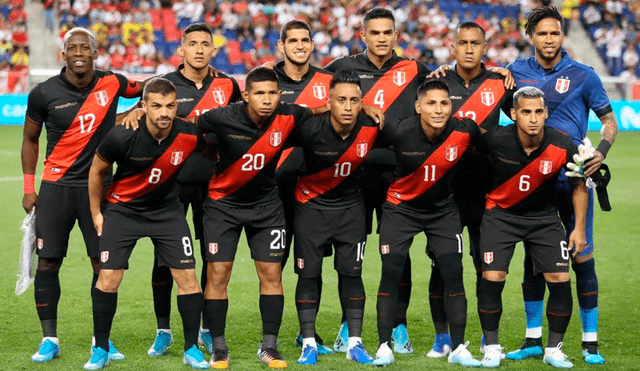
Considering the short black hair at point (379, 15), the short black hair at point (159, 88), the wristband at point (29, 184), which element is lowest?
the wristband at point (29, 184)

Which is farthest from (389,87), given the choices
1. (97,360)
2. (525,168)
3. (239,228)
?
(97,360)

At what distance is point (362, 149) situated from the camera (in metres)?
6.24

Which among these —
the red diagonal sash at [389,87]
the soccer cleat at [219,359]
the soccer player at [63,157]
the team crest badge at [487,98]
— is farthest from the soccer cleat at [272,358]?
the team crest badge at [487,98]

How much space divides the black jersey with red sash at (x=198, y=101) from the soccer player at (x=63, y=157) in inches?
22.9

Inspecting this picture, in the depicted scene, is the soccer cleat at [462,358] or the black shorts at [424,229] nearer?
the soccer cleat at [462,358]

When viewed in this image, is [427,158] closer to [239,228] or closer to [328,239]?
[328,239]

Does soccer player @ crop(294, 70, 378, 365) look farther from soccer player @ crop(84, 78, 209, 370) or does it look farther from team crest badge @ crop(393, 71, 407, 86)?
soccer player @ crop(84, 78, 209, 370)

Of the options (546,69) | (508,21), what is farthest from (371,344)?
(508,21)

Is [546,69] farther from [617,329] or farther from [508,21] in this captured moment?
[508,21]

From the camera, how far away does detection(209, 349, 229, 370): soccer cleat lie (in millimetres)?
6000

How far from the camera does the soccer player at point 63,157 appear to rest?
246 inches

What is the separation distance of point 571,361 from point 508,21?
24.0 m

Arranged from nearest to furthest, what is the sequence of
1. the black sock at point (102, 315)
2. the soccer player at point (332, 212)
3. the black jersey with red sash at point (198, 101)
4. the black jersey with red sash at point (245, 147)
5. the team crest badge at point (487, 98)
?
the black sock at point (102, 315) → the black jersey with red sash at point (245, 147) → the soccer player at point (332, 212) → the team crest badge at point (487, 98) → the black jersey with red sash at point (198, 101)

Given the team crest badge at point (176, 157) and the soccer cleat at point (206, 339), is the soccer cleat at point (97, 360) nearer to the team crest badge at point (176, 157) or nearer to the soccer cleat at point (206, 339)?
the soccer cleat at point (206, 339)
